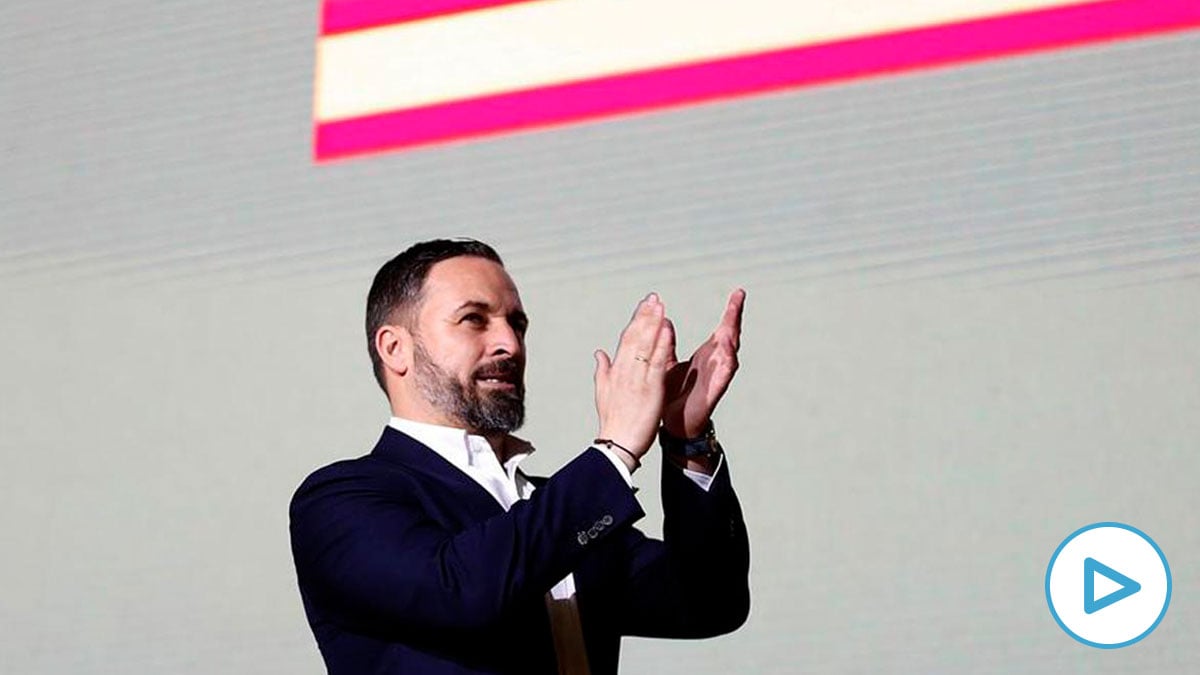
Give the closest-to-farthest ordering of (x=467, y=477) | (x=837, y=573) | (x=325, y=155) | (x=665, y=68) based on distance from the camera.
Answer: (x=467, y=477) < (x=837, y=573) < (x=665, y=68) < (x=325, y=155)

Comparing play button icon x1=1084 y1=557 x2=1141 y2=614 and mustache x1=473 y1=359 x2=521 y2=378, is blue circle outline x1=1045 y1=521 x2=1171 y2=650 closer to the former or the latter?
play button icon x1=1084 y1=557 x2=1141 y2=614

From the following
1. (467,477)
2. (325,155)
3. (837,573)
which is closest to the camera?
(467,477)

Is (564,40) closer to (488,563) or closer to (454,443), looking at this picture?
(454,443)

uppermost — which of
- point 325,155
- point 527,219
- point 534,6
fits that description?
point 534,6

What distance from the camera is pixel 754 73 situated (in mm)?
2287

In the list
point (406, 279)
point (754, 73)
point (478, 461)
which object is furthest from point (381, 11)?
point (478, 461)

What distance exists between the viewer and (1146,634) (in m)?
1.95

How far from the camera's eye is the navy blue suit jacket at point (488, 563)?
113 centimetres

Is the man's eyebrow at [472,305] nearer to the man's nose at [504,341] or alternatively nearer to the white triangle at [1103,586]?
the man's nose at [504,341]

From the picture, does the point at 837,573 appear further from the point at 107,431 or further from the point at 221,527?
the point at 107,431

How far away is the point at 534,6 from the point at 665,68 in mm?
222

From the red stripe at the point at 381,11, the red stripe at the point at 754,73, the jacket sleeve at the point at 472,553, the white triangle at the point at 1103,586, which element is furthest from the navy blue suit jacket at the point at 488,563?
the red stripe at the point at 381,11

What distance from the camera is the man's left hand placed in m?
1.25

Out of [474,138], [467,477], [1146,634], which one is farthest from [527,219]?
[467,477]
